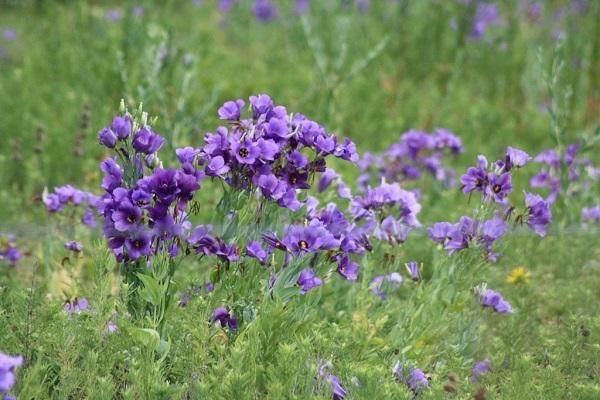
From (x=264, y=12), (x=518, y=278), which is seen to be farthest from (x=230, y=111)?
(x=264, y=12)

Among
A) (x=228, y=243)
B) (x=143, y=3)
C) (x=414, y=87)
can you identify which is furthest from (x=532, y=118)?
(x=228, y=243)

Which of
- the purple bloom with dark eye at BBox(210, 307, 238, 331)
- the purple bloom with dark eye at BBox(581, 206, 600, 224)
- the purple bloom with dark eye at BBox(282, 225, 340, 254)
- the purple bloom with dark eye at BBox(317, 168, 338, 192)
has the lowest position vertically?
the purple bloom with dark eye at BBox(210, 307, 238, 331)

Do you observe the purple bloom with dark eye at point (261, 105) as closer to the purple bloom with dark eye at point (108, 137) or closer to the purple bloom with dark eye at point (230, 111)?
the purple bloom with dark eye at point (230, 111)

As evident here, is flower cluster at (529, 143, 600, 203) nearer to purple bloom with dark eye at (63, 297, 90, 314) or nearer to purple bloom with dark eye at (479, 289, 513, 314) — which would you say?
purple bloom with dark eye at (479, 289, 513, 314)

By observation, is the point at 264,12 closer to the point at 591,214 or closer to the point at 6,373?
the point at 591,214

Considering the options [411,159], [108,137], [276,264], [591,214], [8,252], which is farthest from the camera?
[411,159]

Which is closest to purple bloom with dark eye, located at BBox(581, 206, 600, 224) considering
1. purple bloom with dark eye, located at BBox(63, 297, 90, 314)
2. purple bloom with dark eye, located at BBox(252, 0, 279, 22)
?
A: purple bloom with dark eye, located at BBox(63, 297, 90, 314)

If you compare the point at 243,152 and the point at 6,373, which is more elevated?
the point at 243,152
